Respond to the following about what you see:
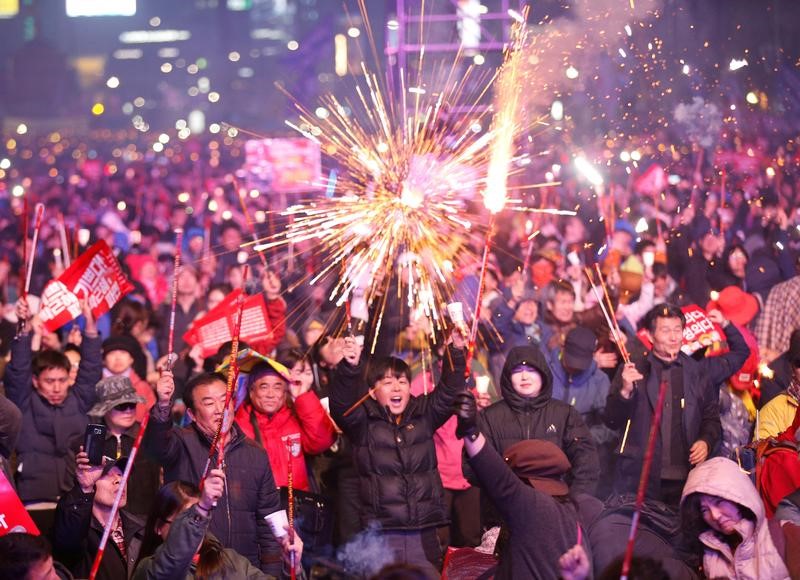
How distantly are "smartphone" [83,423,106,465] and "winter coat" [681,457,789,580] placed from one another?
2.40 meters

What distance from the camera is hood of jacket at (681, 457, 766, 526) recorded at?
475cm

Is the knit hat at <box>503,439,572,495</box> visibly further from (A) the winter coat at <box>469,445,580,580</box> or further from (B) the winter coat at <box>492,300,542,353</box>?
(B) the winter coat at <box>492,300,542,353</box>

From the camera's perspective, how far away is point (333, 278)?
10.6 meters

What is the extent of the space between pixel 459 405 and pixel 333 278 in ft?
19.0

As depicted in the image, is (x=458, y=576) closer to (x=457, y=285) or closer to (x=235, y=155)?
(x=457, y=285)

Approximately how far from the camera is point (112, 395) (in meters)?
7.14

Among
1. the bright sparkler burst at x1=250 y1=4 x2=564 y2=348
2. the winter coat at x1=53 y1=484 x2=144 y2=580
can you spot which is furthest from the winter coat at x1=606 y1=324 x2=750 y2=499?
the winter coat at x1=53 y1=484 x2=144 y2=580

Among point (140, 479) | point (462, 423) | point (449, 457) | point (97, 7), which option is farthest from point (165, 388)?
point (97, 7)

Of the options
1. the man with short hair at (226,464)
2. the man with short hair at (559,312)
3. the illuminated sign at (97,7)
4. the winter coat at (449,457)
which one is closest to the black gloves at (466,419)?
the man with short hair at (226,464)

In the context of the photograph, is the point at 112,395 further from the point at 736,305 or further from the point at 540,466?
the point at 736,305

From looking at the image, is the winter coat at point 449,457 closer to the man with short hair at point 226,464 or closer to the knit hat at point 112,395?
the man with short hair at point 226,464

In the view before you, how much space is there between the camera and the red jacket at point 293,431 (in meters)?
7.01

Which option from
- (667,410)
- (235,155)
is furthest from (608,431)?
(235,155)

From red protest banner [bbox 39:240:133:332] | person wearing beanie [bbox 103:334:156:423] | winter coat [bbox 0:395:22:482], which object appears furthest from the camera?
red protest banner [bbox 39:240:133:332]
